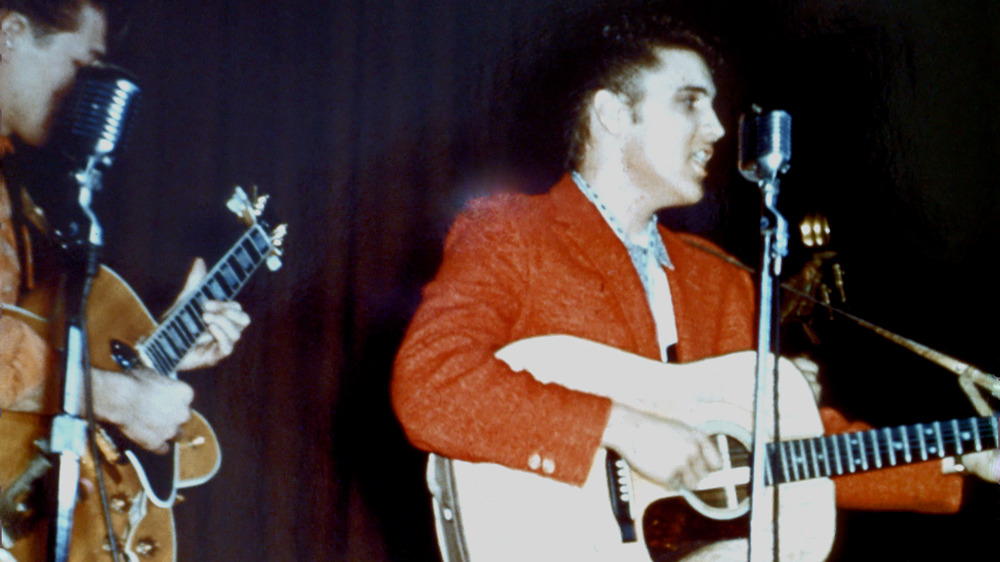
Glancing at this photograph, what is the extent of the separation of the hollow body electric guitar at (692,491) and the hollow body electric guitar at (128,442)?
0.69 m

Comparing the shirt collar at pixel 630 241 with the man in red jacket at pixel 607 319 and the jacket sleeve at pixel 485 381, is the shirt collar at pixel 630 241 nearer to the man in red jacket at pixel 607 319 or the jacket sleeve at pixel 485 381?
the man in red jacket at pixel 607 319

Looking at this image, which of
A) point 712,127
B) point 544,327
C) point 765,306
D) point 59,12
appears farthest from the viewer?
point 59,12

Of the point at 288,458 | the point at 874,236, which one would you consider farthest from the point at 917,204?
the point at 288,458

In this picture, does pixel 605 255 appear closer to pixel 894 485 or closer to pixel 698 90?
pixel 698 90

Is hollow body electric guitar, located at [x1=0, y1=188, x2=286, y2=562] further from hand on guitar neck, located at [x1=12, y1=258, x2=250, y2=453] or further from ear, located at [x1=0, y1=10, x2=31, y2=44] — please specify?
ear, located at [x1=0, y1=10, x2=31, y2=44]

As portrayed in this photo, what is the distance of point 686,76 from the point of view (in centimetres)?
204

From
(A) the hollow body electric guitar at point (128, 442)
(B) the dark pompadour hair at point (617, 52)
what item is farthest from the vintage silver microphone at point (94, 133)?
(B) the dark pompadour hair at point (617, 52)

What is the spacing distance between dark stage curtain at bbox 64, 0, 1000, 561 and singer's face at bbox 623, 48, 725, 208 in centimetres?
6

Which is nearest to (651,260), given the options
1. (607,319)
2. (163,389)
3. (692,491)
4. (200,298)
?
(607,319)

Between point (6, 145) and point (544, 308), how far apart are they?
140cm

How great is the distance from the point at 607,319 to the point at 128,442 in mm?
1150

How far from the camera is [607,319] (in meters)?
1.85

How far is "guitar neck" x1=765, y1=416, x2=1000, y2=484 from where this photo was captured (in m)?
1.72

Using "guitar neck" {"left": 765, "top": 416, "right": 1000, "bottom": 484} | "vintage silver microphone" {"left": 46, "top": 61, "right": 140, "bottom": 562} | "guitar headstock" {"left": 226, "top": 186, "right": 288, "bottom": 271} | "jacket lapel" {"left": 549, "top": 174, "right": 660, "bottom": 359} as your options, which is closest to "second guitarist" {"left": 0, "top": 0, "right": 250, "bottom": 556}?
"guitar headstock" {"left": 226, "top": 186, "right": 288, "bottom": 271}
